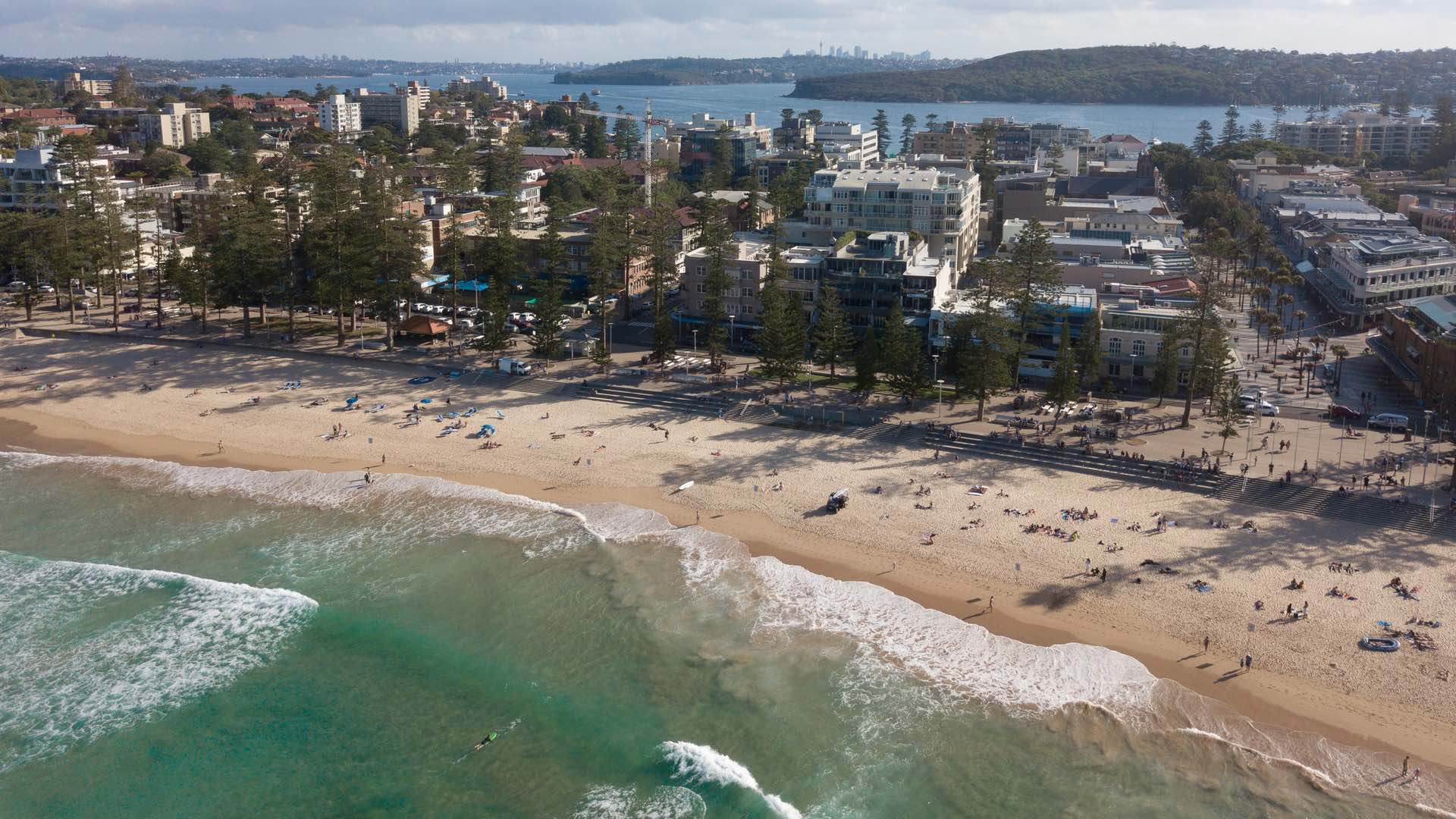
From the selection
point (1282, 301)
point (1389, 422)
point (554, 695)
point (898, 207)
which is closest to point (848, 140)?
point (898, 207)

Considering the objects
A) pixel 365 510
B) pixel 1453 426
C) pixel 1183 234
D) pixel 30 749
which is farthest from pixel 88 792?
pixel 1183 234

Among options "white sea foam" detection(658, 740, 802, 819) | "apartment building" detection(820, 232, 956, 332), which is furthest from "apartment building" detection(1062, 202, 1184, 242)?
"white sea foam" detection(658, 740, 802, 819)

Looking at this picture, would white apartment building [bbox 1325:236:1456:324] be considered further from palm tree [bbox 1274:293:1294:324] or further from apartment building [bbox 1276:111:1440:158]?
apartment building [bbox 1276:111:1440:158]

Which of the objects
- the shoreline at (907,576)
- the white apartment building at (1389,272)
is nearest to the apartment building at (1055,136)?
the white apartment building at (1389,272)

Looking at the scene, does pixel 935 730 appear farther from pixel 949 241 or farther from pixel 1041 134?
pixel 1041 134

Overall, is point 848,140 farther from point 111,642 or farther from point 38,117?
point 111,642
